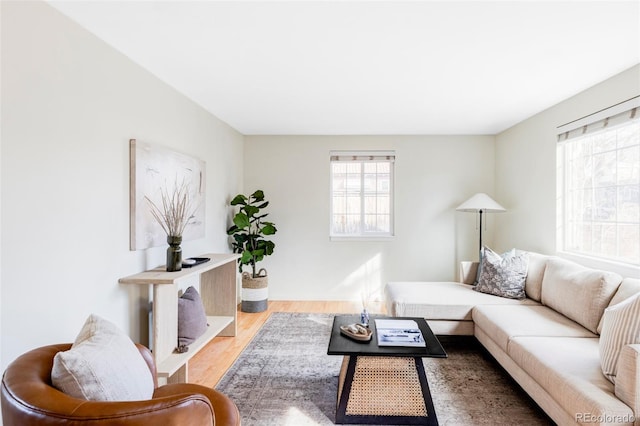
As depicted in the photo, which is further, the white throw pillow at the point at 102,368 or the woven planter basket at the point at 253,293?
the woven planter basket at the point at 253,293

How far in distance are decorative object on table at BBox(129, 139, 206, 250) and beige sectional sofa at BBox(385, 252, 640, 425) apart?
2.26 m

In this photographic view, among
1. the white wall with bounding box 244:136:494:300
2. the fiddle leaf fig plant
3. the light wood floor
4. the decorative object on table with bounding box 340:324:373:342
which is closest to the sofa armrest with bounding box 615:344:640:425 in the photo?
the decorative object on table with bounding box 340:324:373:342

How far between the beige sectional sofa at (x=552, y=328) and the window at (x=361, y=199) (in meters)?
1.38

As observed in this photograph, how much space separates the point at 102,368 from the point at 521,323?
2.72m

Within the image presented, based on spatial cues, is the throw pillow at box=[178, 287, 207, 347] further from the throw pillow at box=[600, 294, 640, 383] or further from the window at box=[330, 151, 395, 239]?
the throw pillow at box=[600, 294, 640, 383]

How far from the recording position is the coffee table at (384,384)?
6.88ft

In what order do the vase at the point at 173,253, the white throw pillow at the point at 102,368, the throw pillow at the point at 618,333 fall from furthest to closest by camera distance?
the vase at the point at 173,253 < the throw pillow at the point at 618,333 < the white throw pillow at the point at 102,368

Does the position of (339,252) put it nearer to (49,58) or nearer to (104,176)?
(104,176)

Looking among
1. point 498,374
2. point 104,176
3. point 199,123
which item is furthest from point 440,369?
point 199,123

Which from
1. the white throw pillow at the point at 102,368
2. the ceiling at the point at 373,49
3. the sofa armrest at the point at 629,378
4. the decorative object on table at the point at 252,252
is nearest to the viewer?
the white throw pillow at the point at 102,368

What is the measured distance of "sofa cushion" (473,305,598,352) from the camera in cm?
242

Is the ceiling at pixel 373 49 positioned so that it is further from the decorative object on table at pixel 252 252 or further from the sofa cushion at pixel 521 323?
the sofa cushion at pixel 521 323

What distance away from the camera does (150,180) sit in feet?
8.54

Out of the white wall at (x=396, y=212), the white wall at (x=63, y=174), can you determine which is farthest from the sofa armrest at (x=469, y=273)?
the white wall at (x=63, y=174)
